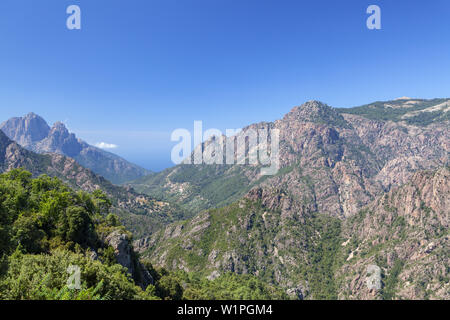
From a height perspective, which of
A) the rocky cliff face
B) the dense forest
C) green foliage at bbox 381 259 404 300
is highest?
the dense forest

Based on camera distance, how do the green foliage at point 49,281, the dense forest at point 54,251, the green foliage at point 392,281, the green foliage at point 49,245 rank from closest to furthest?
1. the green foliage at point 49,281
2. the dense forest at point 54,251
3. the green foliage at point 49,245
4. the green foliage at point 392,281

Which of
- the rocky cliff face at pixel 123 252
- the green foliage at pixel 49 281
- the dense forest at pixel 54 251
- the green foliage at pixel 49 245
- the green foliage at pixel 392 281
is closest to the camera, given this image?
the green foliage at pixel 49 281

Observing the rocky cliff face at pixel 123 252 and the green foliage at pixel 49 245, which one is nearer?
the green foliage at pixel 49 245

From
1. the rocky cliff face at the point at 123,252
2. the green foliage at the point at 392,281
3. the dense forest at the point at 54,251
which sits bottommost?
the green foliage at the point at 392,281

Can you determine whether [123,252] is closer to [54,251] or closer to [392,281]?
[54,251]

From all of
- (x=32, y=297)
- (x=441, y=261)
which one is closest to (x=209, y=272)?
(x=441, y=261)

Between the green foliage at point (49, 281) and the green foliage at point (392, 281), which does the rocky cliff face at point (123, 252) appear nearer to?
the green foliage at point (49, 281)

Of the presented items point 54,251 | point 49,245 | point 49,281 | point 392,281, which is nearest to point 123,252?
point 49,245

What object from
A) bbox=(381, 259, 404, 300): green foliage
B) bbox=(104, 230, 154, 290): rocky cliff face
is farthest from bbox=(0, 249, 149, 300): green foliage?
bbox=(381, 259, 404, 300): green foliage

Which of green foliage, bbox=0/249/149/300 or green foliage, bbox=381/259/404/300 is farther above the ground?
green foliage, bbox=0/249/149/300

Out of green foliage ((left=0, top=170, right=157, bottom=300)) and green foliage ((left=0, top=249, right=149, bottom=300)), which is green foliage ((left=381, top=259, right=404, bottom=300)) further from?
green foliage ((left=0, top=249, right=149, bottom=300))

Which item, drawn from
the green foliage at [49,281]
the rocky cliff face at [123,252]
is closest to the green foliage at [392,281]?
the rocky cliff face at [123,252]
